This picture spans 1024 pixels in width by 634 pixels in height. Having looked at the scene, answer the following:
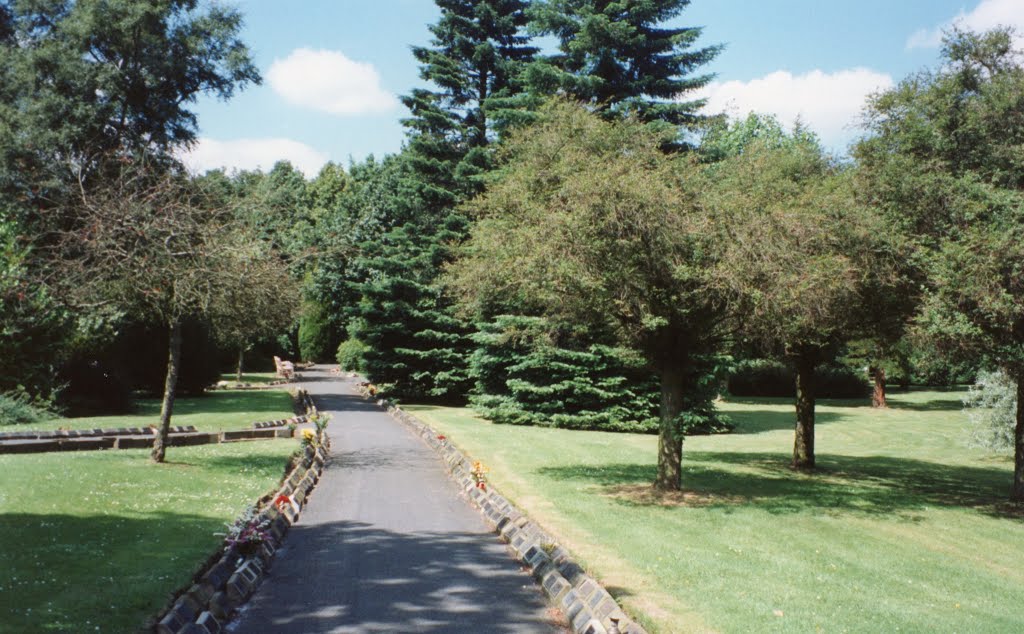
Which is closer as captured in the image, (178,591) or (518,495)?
(178,591)

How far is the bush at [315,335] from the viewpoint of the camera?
5887 cm

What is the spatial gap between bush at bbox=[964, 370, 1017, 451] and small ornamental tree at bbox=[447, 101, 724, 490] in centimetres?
1360

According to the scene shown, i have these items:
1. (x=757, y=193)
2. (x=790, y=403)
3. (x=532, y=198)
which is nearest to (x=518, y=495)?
(x=532, y=198)

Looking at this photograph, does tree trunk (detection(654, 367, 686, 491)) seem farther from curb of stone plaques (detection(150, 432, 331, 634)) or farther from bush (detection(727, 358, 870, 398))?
bush (detection(727, 358, 870, 398))

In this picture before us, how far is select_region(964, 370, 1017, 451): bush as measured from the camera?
2325 centimetres

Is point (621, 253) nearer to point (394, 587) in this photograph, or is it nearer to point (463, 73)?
point (394, 587)

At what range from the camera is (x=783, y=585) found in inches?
344

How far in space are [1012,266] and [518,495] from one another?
9646 millimetres

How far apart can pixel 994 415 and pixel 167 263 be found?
2464cm

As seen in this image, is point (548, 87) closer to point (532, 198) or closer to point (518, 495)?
point (532, 198)

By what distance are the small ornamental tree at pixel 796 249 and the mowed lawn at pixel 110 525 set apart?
9117 mm

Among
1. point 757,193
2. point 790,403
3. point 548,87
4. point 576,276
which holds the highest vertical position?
point 548,87

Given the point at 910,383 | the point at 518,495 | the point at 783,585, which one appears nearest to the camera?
the point at 783,585

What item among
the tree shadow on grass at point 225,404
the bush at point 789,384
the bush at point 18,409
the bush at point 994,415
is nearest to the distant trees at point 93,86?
the bush at point 18,409
